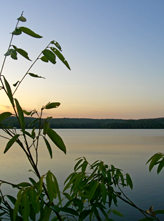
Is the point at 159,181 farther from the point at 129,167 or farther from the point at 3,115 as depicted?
the point at 3,115

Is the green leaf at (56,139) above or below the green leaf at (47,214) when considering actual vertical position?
above

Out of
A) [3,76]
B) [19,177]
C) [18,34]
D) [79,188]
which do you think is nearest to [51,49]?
[18,34]

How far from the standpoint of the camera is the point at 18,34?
914 millimetres

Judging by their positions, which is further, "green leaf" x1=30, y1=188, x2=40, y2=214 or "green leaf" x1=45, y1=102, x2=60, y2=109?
"green leaf" x1=45, y1=102, x2=60, y2=109

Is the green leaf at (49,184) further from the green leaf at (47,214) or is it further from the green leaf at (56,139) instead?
the green leaf at (47,214)

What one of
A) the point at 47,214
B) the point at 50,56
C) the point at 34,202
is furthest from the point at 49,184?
the point at 50,56

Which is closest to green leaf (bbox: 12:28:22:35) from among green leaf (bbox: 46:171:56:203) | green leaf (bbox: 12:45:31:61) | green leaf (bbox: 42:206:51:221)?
green leaf (bbox: 12:45:31:61)

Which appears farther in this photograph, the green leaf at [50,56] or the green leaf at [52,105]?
the green leaf at [52,105]

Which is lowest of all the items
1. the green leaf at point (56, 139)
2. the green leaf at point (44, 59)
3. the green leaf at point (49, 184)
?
the green leaf at point (49, 184)

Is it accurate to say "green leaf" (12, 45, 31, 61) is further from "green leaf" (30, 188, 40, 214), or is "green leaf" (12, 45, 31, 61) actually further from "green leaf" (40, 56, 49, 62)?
"green leaf" (30, 188, 40, 214)

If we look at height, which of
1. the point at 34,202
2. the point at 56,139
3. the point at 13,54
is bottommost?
the point at 34,202

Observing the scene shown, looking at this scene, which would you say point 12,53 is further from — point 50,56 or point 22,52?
point 50,56

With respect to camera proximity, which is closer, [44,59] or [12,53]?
[12,53]

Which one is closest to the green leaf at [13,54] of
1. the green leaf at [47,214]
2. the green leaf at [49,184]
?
the green leaf at [49,184]
